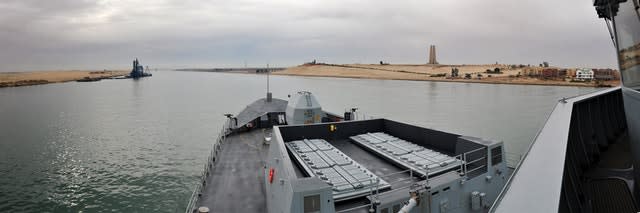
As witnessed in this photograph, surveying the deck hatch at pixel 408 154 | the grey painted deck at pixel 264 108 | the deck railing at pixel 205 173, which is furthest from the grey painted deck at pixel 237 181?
the grey painted deck at pixel 264 108

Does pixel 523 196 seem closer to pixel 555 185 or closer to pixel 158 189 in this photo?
pixel 555 185

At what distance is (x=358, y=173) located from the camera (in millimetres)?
10773

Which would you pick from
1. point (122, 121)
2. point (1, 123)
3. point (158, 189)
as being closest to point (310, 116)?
point (158, 189)

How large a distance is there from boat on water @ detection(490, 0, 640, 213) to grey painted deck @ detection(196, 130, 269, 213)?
373 inches

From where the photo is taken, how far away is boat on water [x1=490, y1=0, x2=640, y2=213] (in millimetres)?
2789

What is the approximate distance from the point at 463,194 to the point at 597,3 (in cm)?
833

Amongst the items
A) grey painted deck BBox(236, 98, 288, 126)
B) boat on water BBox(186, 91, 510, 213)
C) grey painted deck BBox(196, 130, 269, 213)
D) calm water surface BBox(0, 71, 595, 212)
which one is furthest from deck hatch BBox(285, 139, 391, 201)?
grey painted deck BBox(236, 98, 288, 126)

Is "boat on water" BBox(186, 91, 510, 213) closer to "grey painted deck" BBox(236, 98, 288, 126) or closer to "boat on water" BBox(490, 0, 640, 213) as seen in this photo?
"boat on water" BBox(490, 0, 640, 213)

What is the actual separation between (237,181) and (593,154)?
44.1 feet

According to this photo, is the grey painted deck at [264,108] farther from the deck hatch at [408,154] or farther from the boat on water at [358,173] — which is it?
the deck hatch at [408,154]

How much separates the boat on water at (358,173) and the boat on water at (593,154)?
9.66ft

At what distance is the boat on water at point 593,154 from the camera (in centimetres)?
279

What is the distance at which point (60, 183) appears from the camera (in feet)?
74.1

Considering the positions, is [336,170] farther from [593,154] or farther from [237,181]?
[593,154]
